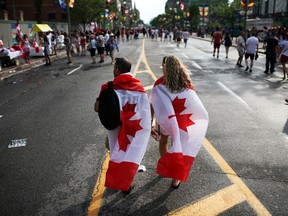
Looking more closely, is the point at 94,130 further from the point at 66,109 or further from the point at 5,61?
the point at 5,61

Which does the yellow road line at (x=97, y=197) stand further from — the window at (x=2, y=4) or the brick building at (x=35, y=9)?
the window at (x=2, y=4)

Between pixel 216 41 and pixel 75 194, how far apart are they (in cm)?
1906

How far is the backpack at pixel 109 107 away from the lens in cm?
364

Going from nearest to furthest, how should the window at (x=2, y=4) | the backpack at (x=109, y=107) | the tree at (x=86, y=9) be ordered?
the backpack at (x=109, y=107) → the tree at (x=86, y=9) → the window at (x=2, y=4)

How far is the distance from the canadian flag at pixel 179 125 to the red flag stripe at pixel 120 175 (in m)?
0.41

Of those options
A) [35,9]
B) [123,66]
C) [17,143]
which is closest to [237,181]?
[123,66]

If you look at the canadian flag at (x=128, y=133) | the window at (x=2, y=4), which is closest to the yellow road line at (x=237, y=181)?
the canadian flag at (x=128, y=133)

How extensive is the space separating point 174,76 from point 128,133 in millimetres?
936

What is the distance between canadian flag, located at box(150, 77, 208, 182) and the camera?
3.95 m

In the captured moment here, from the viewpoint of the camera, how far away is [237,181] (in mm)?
4414

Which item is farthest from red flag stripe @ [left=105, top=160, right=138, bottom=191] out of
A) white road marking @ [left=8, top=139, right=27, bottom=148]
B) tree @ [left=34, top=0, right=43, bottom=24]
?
tree @ [left=34, top=0, right=43, bottom=24]

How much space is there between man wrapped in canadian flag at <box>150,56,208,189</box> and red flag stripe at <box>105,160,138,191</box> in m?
0.41

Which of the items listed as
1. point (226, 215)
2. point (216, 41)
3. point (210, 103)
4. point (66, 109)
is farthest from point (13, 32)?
point (226, 215)

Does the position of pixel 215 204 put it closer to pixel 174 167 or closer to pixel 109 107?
pixel 174 167
